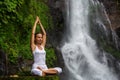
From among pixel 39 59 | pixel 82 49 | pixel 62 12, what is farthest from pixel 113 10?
pixel 39 59

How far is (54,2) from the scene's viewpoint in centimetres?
1552

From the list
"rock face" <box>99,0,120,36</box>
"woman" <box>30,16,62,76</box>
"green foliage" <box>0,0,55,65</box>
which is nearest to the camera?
"woman" <box>30,16,62,76</box>

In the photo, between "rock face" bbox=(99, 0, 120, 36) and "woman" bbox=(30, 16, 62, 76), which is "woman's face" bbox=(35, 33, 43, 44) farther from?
"rock face" bbox=(99, 0, 120, 36)

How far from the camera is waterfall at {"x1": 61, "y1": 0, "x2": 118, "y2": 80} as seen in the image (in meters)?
13.9

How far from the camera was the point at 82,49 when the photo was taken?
584 inches

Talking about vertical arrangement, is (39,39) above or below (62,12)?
below

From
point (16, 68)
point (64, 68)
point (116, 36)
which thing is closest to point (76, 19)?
point (116, 36)

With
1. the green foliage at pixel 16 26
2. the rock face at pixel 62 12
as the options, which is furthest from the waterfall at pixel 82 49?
the green foliage at pixel 16 26

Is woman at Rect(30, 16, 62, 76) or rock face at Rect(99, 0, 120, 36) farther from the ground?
rock face at Rect(99, 0, 120, 36)

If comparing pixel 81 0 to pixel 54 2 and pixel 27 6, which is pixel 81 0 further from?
pixel 27 6

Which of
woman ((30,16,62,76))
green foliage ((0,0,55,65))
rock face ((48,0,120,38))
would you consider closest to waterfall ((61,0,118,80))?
rock face ((48,0,120,38))

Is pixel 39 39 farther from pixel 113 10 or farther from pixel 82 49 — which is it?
pixel 113 10

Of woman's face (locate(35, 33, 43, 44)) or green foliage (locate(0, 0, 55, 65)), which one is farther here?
green foliage (locate(0, 0, 55, 65))

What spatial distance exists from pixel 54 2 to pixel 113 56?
3.09 metres
